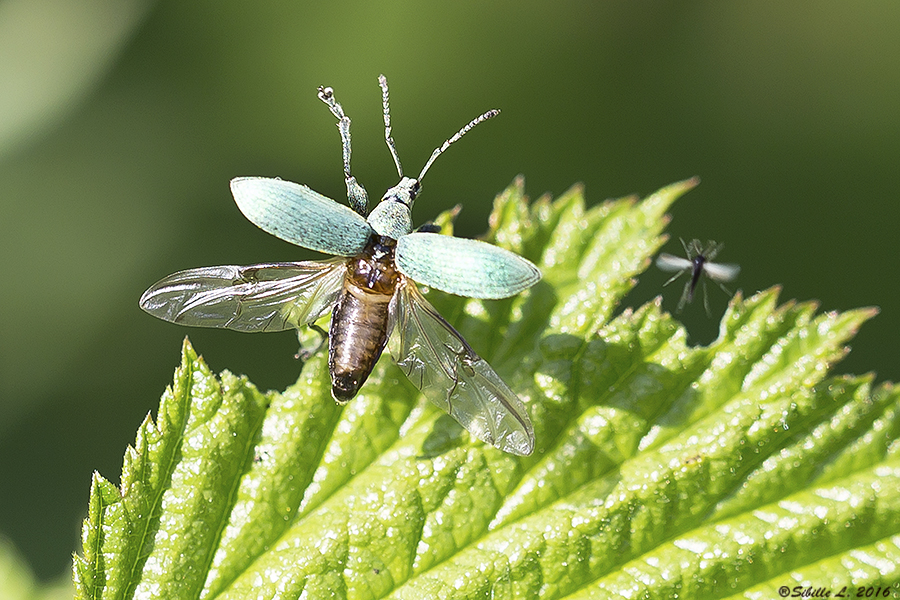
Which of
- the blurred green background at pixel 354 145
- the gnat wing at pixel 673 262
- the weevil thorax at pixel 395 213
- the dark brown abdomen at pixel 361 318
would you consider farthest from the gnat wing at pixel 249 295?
the blurred green background at pixel 354 145

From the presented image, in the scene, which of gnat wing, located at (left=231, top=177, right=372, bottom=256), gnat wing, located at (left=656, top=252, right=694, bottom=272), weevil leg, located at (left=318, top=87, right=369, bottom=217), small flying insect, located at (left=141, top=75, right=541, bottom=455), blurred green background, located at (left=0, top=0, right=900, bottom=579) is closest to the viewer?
small flying insect, located at (left=141, top=75, right=541, bottom=455)

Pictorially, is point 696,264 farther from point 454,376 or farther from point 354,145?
point 354,145

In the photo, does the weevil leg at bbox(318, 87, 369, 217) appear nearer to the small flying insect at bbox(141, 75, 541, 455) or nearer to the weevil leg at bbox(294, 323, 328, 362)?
the small flying insect at bbox(141, 75, 541, 455)

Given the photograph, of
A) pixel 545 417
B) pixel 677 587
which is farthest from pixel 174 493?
pixel 677 587

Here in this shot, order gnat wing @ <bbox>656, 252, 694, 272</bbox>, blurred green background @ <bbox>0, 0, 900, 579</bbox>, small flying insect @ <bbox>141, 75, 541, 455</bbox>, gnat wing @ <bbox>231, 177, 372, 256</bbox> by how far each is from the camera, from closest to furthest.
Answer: small flying insect @ <bbox>141, 75, 541, 455</bbox> → gnat wing @ <bbox>231, 177, 372, 256</bbox> → gnat wing @ <bbox>656, 252, 694, 272</bbox> → blurred green background @ <bbox>0, 0, 900, 579</bbox>

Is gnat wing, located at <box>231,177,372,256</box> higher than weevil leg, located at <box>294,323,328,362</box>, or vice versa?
gnat wing, located at <box>231,177,372,256</box>

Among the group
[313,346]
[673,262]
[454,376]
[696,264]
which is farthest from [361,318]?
[696,264]

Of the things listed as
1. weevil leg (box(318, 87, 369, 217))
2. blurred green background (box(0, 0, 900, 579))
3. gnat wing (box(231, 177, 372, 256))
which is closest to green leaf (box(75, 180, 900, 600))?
gnat wing (box(231, 177, 372, 256))

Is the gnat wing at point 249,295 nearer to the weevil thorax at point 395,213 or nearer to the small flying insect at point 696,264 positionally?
the weevil thorax at point 395,213
